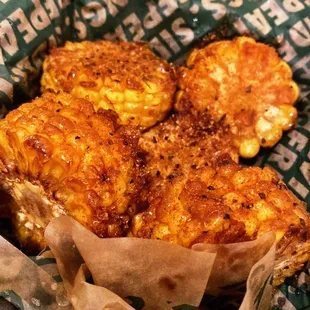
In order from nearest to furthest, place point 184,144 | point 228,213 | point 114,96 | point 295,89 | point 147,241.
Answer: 1. point 147,241
2. point 228,213
3. point 114,96
4. point 184,144
5. point 295,89

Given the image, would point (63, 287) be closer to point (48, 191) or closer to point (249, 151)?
point (48, 191)

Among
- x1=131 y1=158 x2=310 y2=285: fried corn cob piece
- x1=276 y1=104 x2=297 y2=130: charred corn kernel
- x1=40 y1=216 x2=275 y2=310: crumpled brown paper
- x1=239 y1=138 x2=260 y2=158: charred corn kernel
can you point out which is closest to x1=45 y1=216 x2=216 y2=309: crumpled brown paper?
x1=40 y1=216 x2=275 y2=310: crumpled brown paper

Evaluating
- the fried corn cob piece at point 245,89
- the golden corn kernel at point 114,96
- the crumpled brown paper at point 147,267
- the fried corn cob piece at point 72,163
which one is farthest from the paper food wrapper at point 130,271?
the fried corn cob piece at point 245,89

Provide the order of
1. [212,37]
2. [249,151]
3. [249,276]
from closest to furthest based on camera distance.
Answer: [249,276]
[249,151]
[212,37]

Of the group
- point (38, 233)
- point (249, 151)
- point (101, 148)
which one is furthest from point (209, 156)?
point (38, 233)

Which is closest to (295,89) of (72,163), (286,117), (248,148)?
(286,117)

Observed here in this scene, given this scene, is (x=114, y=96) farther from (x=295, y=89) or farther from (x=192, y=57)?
(x=295, y=89)
